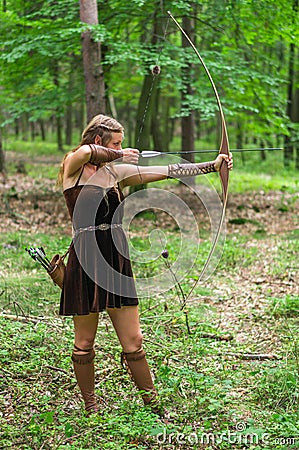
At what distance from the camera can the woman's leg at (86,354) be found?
3.26 m

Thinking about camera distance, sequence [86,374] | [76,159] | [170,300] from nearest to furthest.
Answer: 1. [76,159]
2. [86,374]
3. [170,300]

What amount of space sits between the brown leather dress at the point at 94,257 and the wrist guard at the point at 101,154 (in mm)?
175

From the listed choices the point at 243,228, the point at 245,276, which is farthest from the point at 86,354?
the point at 243,228

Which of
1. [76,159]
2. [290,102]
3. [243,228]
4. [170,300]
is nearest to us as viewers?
[76,159]

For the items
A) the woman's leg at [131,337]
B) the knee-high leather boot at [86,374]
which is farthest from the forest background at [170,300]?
the woman's leg at [131,337]

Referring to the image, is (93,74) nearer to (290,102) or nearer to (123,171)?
(123,171)

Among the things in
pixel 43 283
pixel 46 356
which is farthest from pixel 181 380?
pixel 43 283

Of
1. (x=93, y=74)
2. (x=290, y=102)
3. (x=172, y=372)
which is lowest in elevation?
(x=172, y=372)

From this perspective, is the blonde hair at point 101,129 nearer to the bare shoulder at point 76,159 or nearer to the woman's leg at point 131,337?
the bare shoulder at point 76,159

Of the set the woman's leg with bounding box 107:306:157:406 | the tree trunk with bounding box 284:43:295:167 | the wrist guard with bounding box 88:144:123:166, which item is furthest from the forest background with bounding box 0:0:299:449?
the tree trunk with bounding box 284:43:295:167

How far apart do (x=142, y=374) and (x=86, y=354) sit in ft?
1.20

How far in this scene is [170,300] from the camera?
5512mm

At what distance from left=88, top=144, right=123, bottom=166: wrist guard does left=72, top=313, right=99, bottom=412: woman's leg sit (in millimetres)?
895

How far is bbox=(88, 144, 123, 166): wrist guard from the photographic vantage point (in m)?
3.09
